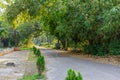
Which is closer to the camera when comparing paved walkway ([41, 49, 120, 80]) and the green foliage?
paved walkway ([41, 49, 120, 80])

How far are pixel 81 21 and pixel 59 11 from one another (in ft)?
10.4

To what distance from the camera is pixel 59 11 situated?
28438 millimetres

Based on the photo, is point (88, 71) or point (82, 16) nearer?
point (88, 71)

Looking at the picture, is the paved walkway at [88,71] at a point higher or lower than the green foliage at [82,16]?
lower

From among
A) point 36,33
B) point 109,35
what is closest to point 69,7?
point 109,35

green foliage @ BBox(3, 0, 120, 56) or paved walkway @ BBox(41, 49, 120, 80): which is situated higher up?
green foliage @ BBox(3, 0, 120, 56)

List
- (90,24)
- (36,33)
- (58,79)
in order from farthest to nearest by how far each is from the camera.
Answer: (36,33), (90,24), (58,79)

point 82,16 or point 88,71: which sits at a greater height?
point 82,16

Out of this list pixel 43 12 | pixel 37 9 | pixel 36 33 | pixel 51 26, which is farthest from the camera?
pixel 36 33

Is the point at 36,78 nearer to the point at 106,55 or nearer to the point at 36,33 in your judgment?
the point at 106,55

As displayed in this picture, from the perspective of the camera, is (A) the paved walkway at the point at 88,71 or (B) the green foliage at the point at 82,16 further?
(B) the green foliage at the point at 82,16

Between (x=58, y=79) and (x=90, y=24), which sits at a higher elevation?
(x=90, y=24)

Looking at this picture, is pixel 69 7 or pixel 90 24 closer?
pixel 90 24

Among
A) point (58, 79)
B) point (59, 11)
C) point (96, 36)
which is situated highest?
point (59, 11)
